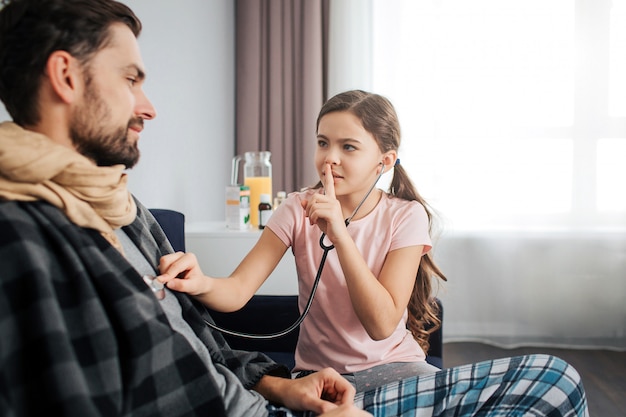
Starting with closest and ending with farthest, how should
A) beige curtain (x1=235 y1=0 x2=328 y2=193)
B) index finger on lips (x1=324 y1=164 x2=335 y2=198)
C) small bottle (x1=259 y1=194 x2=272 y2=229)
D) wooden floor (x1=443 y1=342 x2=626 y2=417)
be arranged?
1. index finger on lips (x1=324 y1=164 x2=335 y2=198)
2. wooden floor (x1=443 y1=342 x2=626 y2=417)
3. small bottle (x1=259 y1=194 x2=272 y2=229)
4. beige curtain (x1=235 y1=0 x2=328 y2=193)

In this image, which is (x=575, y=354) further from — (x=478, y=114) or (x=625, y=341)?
(x=478, y=114)

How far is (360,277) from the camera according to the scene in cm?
113

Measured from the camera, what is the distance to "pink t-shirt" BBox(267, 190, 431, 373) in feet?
4.18

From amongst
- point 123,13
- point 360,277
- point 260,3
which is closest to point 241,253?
point 360,277

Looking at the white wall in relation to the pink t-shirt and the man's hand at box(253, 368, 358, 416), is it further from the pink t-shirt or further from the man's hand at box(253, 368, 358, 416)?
the man's hand at box(253, 368, 358, 416)

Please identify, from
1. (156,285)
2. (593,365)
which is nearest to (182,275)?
(156,285)

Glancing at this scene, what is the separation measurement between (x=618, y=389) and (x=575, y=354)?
0.53 metres

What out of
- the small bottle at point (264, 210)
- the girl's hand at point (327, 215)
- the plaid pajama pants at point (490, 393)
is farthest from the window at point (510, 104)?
the plaid pajama pants at point (490, 393)

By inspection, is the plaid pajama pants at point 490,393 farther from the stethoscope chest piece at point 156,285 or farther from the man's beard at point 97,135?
the man's beard at point 97,135

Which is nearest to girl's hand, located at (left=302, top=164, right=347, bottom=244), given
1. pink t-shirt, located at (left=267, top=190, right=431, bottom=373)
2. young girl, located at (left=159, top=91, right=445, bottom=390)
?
young girl, located at (left=159, top=91, right=445, bottom=390)

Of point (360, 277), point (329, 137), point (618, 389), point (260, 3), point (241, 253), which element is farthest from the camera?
point (260, 3)

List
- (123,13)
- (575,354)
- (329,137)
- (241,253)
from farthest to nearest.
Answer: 1. (575,354)
2. (241,253)
3. (329,137)
4. (123,13)

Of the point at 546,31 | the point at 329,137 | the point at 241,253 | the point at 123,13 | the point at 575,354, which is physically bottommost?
the point at 575,354

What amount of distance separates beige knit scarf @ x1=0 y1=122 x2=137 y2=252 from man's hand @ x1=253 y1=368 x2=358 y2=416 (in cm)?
41
